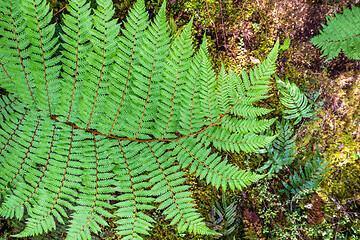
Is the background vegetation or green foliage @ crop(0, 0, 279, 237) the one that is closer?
green foliage @ crop(0, 0, 279, 237)

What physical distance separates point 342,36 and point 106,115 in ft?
12.3

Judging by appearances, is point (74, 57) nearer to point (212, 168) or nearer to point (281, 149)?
point (212, 168)

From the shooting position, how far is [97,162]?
6.48 ft

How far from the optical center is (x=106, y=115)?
203cm

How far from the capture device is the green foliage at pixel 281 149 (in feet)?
10.7

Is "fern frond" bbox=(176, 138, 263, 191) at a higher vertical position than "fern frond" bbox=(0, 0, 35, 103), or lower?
lower

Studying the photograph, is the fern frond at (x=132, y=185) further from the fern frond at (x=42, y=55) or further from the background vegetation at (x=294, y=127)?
the background vegetation at (x=294, y=127)

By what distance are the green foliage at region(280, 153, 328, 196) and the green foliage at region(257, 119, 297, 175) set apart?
0.87 feet

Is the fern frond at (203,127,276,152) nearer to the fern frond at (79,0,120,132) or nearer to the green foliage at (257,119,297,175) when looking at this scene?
the fern frond at (79,0,120,132)

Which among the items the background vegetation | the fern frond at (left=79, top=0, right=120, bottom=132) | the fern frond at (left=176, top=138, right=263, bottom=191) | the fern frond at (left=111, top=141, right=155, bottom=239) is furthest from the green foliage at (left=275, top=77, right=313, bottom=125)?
the fern frond at (left=79, top=0, right=120, bottom=132)

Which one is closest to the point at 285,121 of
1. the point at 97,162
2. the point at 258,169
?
the point at 258,169

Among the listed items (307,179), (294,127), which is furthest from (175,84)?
(307,179)

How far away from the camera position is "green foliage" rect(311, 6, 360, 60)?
3371 millimetres

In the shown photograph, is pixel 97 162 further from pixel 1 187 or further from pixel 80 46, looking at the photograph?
pixel 80 46
